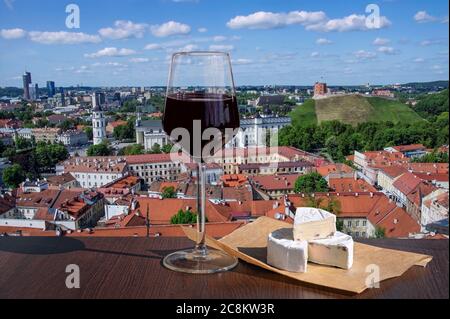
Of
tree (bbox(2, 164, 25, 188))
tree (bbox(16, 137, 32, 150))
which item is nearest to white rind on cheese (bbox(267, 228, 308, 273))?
tree (bbox(2, 164, 25, 188))

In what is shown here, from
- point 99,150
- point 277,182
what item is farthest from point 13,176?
point 99,150

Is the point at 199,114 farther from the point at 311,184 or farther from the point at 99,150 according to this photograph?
the point at 99,150

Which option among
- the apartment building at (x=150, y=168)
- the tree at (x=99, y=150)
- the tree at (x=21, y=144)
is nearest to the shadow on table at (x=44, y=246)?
the tree at (x=21, y=144)

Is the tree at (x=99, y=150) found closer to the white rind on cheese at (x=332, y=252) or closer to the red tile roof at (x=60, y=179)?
the red tile roof at (x=60, y=179)

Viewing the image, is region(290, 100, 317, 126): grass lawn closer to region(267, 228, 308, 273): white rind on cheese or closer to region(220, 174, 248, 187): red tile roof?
region(220, 174, 248, 187): red tile roof

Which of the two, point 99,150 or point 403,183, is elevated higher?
point 403,183
